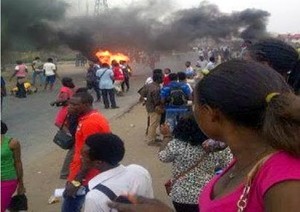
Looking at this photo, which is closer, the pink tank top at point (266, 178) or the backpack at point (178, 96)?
the pink tank top at point (266, 178)

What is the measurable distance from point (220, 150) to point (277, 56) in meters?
0.76

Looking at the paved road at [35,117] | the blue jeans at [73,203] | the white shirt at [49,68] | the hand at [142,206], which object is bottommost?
the paved road at [35,117]

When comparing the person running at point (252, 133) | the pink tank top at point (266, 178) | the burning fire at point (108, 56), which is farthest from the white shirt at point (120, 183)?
the burning fire at point (108, 56)

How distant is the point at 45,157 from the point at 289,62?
21.6ft

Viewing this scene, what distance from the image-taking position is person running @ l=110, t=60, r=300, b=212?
1.38 m

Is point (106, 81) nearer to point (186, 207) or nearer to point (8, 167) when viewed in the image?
point (8, 167)

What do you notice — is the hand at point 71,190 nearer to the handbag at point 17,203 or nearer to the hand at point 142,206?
the handbag at point 17,203

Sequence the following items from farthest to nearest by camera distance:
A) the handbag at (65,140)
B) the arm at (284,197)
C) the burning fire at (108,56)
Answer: the burning fire at (108,56) < the handbag at (65,140) < the arm at (284,197)

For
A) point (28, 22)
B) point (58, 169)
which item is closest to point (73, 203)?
point (58, 169)

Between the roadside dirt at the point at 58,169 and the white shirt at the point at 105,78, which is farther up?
the white shirt at the point at 105,78

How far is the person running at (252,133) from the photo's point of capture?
1.38 meters

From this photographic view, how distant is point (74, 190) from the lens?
14.1 feet

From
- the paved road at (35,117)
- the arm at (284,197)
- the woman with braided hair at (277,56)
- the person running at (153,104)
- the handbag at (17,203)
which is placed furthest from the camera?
the paved road at (35,117)

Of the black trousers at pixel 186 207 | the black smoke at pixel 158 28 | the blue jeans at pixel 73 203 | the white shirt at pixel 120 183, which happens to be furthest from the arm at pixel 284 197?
the black smoke at pixel 158 28
